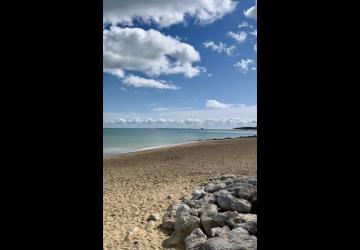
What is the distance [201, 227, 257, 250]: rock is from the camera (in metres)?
3.36

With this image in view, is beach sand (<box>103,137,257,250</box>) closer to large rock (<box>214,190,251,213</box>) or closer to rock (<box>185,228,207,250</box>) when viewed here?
rock (<box>185,228,207,250</box>)

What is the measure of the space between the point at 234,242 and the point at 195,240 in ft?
2.27

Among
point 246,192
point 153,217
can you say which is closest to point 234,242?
point 246,192

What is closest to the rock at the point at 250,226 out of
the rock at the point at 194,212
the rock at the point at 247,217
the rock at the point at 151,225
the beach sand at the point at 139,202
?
the rock at the point at 247,217

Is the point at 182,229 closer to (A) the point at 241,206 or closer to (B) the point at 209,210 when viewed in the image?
(B) the point at 209,210

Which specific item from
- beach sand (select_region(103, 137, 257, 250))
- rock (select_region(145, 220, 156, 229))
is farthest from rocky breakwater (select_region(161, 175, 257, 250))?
beach sand (select_region(103, 137, 257, 250))

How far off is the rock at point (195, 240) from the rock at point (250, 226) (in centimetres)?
54

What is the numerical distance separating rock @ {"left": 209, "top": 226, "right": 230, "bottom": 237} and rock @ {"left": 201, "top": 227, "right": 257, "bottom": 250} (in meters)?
0.20

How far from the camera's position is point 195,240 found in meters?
3.99

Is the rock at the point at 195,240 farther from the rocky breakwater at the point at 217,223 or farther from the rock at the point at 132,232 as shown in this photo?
the rock at the point at 132,232

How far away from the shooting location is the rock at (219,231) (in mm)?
3951
